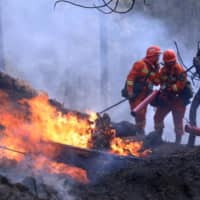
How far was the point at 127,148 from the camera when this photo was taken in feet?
23.9

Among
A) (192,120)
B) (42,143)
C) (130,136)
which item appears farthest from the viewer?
(130,136)

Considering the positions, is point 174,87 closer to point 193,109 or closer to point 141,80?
point 141,80

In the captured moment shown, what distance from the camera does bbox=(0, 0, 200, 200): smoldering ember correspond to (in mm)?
5172

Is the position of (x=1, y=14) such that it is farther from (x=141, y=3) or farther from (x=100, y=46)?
(x=141, y=3)

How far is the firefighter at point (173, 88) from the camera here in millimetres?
8438

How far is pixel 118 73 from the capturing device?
54.5ft

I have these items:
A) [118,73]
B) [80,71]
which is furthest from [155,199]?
[118,73]

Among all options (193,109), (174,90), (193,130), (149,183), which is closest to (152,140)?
(193,109)

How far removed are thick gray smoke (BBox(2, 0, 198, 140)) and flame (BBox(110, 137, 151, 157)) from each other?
235 inches

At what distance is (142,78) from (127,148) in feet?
7.18

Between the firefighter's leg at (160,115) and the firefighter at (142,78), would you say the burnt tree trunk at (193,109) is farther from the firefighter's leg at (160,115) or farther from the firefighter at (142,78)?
the firefighter at (142,78)

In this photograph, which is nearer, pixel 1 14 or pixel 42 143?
pixel 42 143

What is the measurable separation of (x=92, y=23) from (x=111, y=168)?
9803 millimetres

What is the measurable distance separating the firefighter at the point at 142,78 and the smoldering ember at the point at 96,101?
0.02 meters
